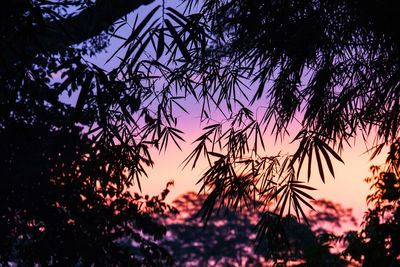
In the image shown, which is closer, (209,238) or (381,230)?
(381,230)

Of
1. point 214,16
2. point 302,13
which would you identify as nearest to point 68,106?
point 214,16

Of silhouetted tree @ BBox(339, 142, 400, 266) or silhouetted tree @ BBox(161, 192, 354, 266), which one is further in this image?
silhouetted tree @ BBox(161, 192, 354, 266)

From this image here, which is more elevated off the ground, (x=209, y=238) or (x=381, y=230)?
(x=209, y=238)

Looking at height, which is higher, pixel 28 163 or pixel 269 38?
pixel 28 163

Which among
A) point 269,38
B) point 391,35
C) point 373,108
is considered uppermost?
point 269,38

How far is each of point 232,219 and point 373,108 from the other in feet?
56.1

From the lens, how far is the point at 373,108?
268cm

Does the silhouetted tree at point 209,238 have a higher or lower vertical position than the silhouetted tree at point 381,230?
higher

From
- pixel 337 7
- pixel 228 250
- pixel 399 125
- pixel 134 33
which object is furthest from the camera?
pixel 228 250

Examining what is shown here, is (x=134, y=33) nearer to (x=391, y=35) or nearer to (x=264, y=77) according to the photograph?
(x=264, y=77)

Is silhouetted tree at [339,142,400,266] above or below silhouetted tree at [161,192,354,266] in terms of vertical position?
below

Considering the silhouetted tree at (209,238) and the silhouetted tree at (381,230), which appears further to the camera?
the silhouetted tree at (209,238)

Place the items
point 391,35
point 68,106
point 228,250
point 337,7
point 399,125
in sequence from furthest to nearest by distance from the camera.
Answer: point 228,250 → point 68,106 → point 399,125 → point 337,7 → point 391,35

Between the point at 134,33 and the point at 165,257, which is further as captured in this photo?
the point at 165,257
